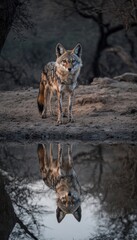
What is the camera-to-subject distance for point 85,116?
14055mm

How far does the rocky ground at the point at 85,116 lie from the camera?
12.7 meters

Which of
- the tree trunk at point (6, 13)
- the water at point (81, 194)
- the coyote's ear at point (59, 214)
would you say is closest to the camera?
the water at point (81, 194)

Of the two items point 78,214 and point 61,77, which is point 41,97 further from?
point 78,214

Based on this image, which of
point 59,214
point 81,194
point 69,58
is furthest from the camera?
point 69,58

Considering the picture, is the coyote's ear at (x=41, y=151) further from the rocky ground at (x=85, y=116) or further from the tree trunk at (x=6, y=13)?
the tree trunk at (x=6, y=13)

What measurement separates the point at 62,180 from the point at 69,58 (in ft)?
13.6

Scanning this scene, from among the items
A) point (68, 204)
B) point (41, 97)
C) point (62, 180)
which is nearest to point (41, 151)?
point (62, 180)

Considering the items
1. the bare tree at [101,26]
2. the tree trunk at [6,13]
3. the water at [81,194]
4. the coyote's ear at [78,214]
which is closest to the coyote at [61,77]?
the tree trunk at [6,13]

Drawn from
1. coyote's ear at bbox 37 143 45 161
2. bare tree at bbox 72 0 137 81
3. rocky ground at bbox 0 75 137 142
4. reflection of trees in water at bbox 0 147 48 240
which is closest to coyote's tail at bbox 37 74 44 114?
rocky ground at bbox 0 75 137 142

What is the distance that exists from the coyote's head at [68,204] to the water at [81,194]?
0.19 ft

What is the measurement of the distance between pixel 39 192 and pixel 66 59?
4768 mm

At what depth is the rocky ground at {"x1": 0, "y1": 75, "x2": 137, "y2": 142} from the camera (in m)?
12.7

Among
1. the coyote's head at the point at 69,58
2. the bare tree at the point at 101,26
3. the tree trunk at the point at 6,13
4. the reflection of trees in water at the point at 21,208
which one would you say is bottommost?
the bare tree at the point at 101,26

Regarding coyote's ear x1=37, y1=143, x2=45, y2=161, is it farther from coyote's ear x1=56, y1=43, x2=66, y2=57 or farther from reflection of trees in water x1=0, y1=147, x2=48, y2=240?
coyote's ear x1=56, y1=43, x2=66, y2=57
